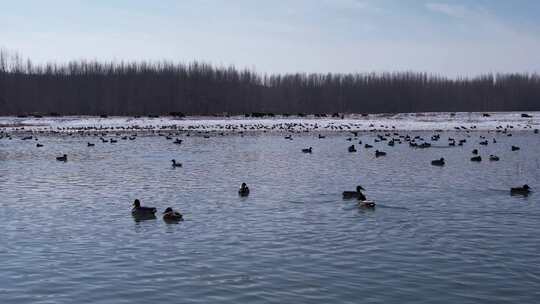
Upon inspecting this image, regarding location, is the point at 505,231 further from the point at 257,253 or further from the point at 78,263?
the point at 78,263

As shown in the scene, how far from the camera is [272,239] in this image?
1484 cm

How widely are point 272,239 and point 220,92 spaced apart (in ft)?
396

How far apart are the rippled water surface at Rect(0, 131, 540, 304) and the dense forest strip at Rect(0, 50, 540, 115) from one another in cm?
9108

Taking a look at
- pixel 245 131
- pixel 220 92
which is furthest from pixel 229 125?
pixel 220 92

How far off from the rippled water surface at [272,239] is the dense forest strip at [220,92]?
91.1 metres

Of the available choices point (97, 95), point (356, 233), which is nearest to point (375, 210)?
point (356, 233)

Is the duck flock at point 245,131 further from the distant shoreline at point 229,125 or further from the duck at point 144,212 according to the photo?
the duck at point 144,212

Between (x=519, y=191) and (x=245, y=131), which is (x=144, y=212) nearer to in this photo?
(x=519, y=191)

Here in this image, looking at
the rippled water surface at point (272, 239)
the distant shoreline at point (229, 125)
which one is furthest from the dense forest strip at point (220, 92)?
the rippled water surface at point (272, 239)

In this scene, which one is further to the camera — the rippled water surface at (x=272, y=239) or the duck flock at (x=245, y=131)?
the duck flock at (x=245, y=131)

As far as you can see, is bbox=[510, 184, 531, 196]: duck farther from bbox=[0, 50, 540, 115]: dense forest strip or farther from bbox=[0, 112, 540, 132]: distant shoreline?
bbox=[0, 50, 540, 115]: dense forest strip

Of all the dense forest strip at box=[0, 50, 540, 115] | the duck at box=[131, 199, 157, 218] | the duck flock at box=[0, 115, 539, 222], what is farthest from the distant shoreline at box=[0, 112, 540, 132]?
the duck at box=[131, 199, 157, 218]

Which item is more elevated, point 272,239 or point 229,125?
point 229,125

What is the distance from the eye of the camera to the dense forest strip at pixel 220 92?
126188mm
